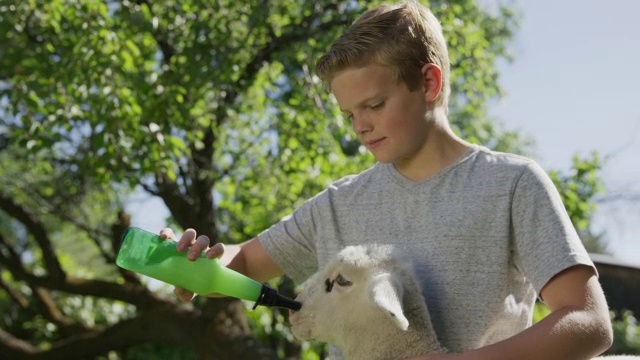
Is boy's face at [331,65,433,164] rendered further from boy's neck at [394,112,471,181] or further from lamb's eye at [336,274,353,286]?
lamb's eye at [336,274,353,286]

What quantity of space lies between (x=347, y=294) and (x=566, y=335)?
60cm

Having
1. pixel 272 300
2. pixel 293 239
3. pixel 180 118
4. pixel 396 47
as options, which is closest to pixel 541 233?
pixel 396 47

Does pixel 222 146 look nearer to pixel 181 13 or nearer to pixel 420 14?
pixel 181 13

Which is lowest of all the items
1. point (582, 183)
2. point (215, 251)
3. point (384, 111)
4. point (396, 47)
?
point (582, 183)

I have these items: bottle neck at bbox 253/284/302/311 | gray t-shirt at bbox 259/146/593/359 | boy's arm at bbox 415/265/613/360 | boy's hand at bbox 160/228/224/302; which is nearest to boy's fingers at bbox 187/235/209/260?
boy's hand at bbox 160/228/224/302

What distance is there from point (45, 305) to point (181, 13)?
169 inches

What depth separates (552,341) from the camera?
1813mm

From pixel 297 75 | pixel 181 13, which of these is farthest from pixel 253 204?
pixel 181 13

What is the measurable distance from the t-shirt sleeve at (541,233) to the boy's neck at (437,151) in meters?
0.23

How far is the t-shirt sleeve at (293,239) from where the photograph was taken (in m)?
2.55

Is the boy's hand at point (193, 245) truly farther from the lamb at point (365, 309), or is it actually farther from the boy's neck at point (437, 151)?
the boy's neck at point (437, 151)

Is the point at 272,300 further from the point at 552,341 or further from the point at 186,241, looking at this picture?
the point at 552,341

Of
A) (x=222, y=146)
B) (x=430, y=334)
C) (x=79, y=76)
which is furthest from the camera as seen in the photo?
(x=222, y=146)

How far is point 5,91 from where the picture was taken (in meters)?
6.16
